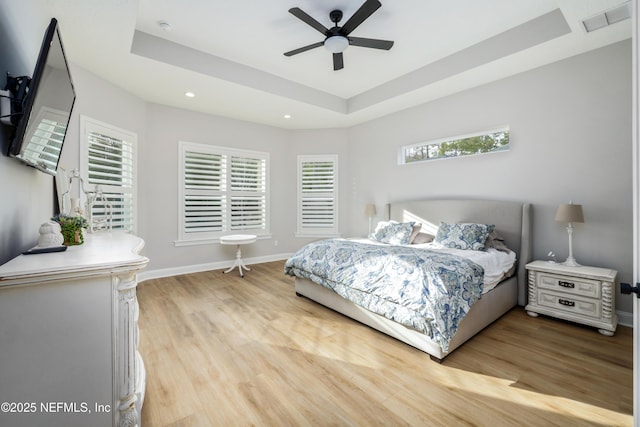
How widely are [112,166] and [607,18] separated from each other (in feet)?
18.9

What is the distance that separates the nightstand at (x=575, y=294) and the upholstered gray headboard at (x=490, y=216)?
255 millimetres

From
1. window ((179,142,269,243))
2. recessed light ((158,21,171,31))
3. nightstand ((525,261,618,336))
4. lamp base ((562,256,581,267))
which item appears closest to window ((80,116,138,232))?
window ((179,142,269,243))

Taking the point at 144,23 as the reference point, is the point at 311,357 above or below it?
below

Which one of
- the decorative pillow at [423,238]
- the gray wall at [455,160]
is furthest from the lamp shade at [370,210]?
the decorative pillow at [423,238]

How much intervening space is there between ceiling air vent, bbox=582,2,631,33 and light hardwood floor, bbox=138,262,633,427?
2916mm

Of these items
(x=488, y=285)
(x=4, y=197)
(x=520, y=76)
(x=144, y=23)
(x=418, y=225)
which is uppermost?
(x=144, y=23)

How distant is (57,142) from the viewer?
1874 mm

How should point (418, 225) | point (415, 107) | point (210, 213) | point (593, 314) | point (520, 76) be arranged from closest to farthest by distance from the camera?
point (593, 314)
point (520, 76)
point (418, 225)
point (415, 107)
point (210, 213)

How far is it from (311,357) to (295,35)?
340 cm

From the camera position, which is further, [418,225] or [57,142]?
[418,225]

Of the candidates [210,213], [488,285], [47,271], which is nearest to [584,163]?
[488,285]

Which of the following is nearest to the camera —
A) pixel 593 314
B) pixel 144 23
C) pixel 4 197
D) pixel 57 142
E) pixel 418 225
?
pixel 4 197

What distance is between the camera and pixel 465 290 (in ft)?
7.48

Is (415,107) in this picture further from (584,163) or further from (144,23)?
(144,23)
